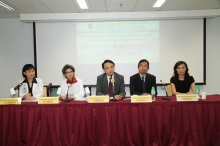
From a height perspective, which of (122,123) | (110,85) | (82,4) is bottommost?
(122,123)

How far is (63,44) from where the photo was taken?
4.08 metres

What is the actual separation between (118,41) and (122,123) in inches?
97.9

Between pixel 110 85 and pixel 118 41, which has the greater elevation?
pixel 118 41

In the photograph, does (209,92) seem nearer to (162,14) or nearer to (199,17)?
(199,17)

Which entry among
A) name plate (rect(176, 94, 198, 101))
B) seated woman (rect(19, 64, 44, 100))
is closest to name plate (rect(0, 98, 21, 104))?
seated woman (rect(19, 64, 44, 100))

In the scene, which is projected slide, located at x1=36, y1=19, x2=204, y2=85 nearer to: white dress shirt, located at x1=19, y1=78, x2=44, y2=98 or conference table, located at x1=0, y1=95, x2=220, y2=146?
white dress shirt, located at x1=19, y1=78, x2=44, y2=98

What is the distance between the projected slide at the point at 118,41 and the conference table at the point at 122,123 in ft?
7.23

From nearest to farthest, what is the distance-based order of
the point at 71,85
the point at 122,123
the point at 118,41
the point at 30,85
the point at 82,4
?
1. the point at 122,123
2. the point at 71,85
3. the point at 30,85
4. the point at 82,4
5. the point at 118,41

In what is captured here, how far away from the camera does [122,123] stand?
2031mm

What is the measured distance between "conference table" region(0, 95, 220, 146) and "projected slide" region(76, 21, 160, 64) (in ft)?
7.23

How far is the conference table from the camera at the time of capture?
6.63 ft

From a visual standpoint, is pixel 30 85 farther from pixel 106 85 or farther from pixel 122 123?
pixel 122 123

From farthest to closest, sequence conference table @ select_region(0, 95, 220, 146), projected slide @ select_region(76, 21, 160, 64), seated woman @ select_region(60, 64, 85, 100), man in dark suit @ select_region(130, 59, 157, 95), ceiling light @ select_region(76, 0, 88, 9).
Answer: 1. projected slide @ select_region(76, 21, 160, 64)
2. ceiling light @ select_region(76, 0, 88, 9)
3. man in dark suit @ select_region(130, 59, 157, 95)
4. seated woman @ select_region(60, 64, 85, 100)
5. conference table @ select_region(0, 95, 220, 146)

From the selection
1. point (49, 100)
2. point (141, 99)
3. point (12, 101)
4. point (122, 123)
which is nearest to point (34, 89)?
point (12, 101)
